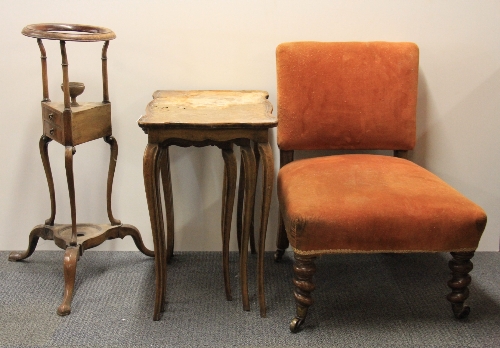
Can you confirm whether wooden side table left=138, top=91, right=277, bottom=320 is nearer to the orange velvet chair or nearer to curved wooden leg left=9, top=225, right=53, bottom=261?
the orange velvet chair

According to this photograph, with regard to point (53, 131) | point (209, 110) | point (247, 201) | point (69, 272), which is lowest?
point (69, 272)

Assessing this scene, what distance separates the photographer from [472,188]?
2.59 m

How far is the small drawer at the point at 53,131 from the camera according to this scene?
2.13 metres

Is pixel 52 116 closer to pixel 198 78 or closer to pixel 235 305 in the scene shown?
pixel 198 78

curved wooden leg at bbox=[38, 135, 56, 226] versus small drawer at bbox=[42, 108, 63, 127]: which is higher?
small drawer at bbox=[42, 108, 63, 127]

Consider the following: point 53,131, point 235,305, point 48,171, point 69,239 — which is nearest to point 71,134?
point 53,131

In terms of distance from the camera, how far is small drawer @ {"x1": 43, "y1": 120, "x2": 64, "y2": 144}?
2131 mm

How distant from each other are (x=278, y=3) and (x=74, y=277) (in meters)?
1.29

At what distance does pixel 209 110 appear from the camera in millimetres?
2014

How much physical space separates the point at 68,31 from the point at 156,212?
0.76m

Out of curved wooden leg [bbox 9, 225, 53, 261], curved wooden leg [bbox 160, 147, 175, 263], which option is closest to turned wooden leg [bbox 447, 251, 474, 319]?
curved wooden leg [bbox 160, 147, 175, 263]

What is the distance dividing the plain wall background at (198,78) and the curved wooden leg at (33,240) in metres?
0.11

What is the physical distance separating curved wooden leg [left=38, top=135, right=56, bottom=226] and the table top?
0.46 m

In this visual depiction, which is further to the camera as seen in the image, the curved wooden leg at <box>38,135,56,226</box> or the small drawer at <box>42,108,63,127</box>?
the curved wooden leg at <box>38,135,56,226</box>
